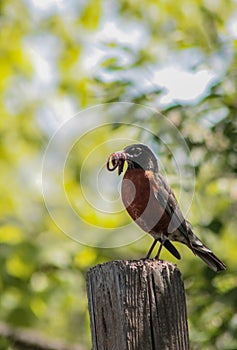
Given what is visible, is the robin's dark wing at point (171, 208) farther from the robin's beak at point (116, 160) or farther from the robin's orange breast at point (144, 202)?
the robin's beak at point (116, 160)

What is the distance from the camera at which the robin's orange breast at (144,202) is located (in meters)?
3.91

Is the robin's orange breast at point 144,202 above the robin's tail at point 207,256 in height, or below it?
above

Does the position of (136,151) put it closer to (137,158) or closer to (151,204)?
(137,158)

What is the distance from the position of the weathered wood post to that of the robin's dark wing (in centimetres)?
119

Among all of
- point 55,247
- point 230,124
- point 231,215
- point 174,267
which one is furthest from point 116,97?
point 174,267

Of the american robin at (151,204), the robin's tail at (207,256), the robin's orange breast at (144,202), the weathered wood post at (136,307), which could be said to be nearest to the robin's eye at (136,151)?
the american robin at (151,204)

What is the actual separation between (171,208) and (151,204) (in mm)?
112

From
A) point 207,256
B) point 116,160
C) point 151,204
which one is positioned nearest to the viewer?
point 116,160

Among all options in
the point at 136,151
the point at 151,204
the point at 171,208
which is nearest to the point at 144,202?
the point at 151,204

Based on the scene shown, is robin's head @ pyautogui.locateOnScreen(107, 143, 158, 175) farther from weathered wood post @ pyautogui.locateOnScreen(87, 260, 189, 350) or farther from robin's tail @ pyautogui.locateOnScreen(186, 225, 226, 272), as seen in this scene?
weathered wood post @ pyautogui.locateOnScreen(87, 260, 189, 350)

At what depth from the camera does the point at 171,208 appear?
155 inches

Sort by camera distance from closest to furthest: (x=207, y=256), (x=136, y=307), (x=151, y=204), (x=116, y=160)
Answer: (x=136, y=307), (x=116, y=160), (x=207, y=256), (x=151, y=204)

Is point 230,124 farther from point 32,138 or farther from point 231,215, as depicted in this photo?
point 32,138

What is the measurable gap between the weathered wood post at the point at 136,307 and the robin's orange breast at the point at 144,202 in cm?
118
